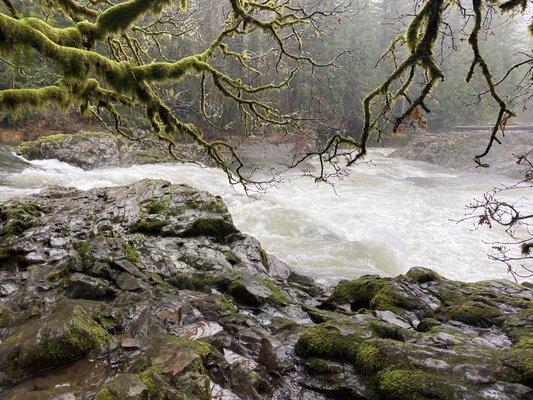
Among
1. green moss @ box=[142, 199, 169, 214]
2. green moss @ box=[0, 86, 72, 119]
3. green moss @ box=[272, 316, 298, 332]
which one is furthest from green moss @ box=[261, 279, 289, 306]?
green moss @ box=[0, 86, 72, 119]

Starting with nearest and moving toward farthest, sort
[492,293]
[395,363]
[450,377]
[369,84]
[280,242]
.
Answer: [450,377], [395,363], [492,293], [280,242], [369,84]

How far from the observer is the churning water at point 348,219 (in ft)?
34.8

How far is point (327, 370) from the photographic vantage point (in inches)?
155

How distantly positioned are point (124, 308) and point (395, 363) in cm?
329

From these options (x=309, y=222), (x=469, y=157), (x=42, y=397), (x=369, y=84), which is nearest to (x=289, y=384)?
(x=42, y=397)

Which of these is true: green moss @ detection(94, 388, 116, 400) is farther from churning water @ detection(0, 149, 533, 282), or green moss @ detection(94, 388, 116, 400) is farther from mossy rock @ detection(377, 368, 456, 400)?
churning water @ detection(0, 149, 533, 282)

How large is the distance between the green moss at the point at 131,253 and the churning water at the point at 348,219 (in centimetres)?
264

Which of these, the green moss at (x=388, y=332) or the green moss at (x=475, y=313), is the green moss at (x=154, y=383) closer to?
the green moss at (x=388, y=332)

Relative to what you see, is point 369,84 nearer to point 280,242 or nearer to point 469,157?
point 469,157

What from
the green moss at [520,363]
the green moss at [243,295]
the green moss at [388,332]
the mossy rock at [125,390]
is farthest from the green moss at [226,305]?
the green moss at [520,363]

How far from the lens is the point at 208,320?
4910mm

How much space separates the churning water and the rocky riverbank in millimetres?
2026

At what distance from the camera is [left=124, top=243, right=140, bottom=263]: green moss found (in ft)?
21.8

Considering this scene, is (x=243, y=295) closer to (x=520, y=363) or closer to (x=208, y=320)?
(x=208, y=320)
